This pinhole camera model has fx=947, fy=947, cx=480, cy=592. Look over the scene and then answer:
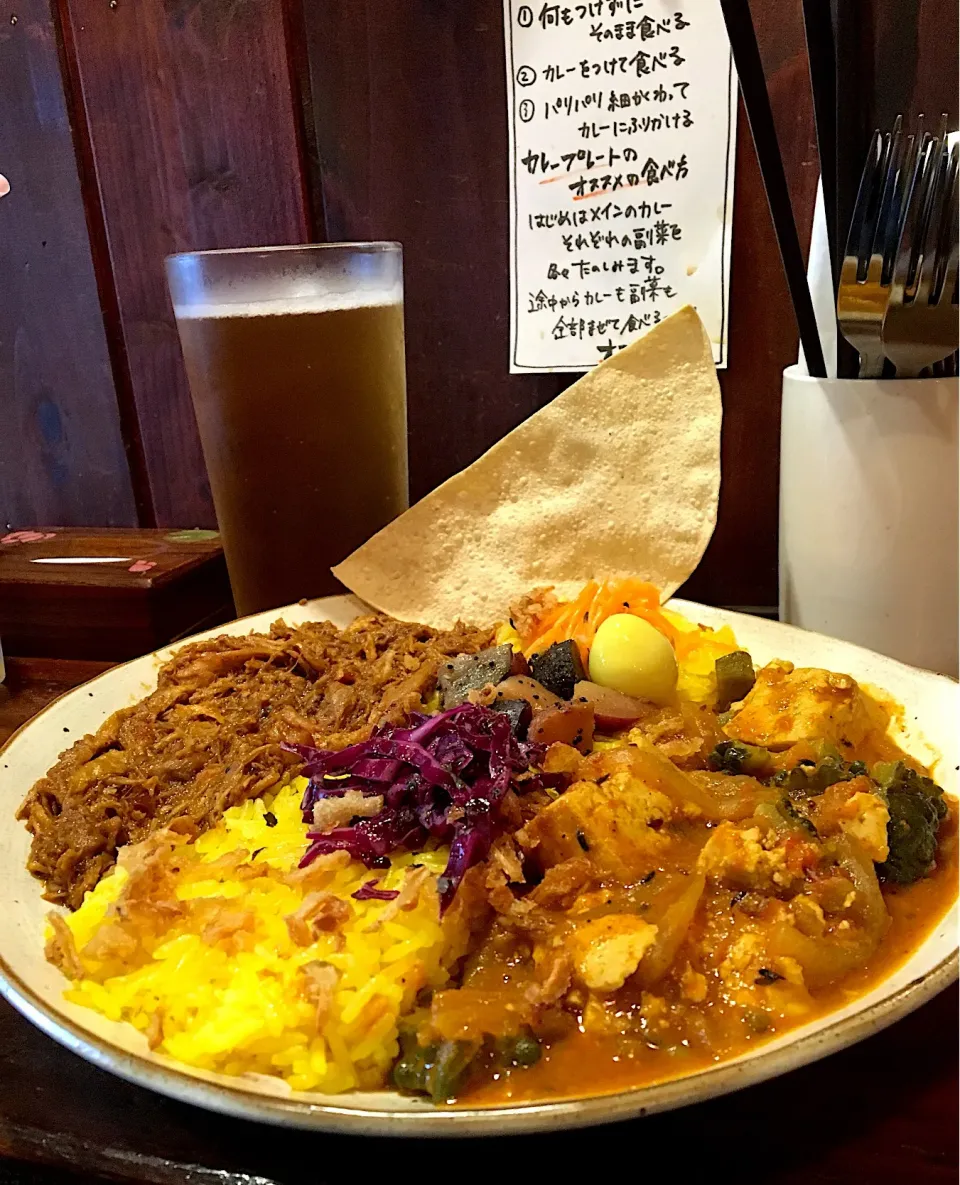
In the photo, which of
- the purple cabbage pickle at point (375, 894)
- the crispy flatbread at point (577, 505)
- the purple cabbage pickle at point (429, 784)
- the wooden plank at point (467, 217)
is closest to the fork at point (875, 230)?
the crispy flatbread at point (577, 505)

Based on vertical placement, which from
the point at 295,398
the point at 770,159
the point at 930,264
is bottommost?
the point at 295,398

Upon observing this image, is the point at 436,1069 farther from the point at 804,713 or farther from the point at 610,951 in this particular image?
the point at 804,713

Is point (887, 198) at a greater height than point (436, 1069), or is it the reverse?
point (887, 198)

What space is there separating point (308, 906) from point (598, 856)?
417 millimetres

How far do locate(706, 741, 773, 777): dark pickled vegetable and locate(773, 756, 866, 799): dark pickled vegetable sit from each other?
0.13 ft

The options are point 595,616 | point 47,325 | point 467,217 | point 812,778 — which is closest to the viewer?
point 812,778

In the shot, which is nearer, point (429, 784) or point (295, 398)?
point (429, 784)

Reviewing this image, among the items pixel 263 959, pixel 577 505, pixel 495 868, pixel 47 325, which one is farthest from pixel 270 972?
pixel 47 325

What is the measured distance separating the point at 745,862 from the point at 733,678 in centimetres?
73

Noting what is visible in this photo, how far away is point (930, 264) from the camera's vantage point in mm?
1891

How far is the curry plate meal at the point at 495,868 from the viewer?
1.15 metres

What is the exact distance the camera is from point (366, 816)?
1.52 meters

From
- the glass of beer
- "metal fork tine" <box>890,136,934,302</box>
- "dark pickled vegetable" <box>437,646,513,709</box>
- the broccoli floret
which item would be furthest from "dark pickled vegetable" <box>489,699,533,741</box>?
"metal fork tine" <box>890,136,934,302</box>

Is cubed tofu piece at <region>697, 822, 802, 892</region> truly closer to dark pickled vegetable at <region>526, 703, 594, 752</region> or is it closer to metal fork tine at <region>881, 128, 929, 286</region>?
dark pickled vegetable at <region>526, 703, 594, 752</region>
